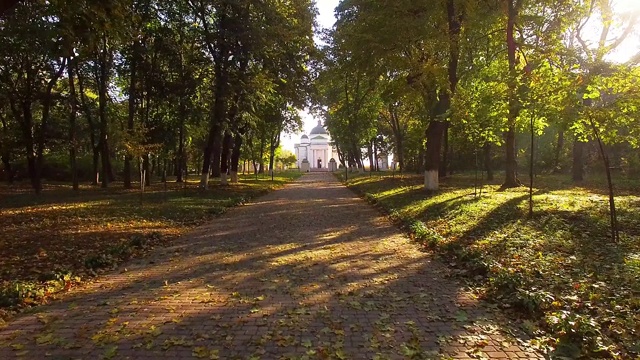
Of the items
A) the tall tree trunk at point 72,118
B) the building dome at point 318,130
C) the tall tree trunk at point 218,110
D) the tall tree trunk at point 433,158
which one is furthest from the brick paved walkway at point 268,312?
the building dome at point 318,130

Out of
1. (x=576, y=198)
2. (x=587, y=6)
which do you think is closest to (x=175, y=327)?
(x=576, y=198)

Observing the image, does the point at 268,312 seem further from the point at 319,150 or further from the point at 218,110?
the point at 319,150

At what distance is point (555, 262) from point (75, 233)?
30.6 ft

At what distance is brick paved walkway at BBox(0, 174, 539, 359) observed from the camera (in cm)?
419

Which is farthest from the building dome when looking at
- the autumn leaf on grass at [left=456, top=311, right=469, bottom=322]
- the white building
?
the autumn leaf on grass at [left=456, top=311, right=469, bottom=322]

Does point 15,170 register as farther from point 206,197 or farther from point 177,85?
point 206,197

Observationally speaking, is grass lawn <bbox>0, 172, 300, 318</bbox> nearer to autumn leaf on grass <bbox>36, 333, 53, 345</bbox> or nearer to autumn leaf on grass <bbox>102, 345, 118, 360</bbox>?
autumn leaf on grass <bbox>36, 333, 53, 345</bbox>

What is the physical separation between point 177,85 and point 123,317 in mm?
18966

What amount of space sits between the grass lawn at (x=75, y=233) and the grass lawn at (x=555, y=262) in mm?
5611

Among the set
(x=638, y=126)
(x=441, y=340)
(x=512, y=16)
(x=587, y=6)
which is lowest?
(x=441, y=340)

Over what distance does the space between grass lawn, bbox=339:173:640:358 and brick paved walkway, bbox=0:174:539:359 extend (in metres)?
0.45

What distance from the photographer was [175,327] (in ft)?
15.5

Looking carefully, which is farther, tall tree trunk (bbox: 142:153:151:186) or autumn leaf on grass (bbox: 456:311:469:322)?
tall tree trunk (bbox: 142:153:151:186)

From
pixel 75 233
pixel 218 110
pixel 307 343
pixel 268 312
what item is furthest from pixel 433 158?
pixel 307 343
